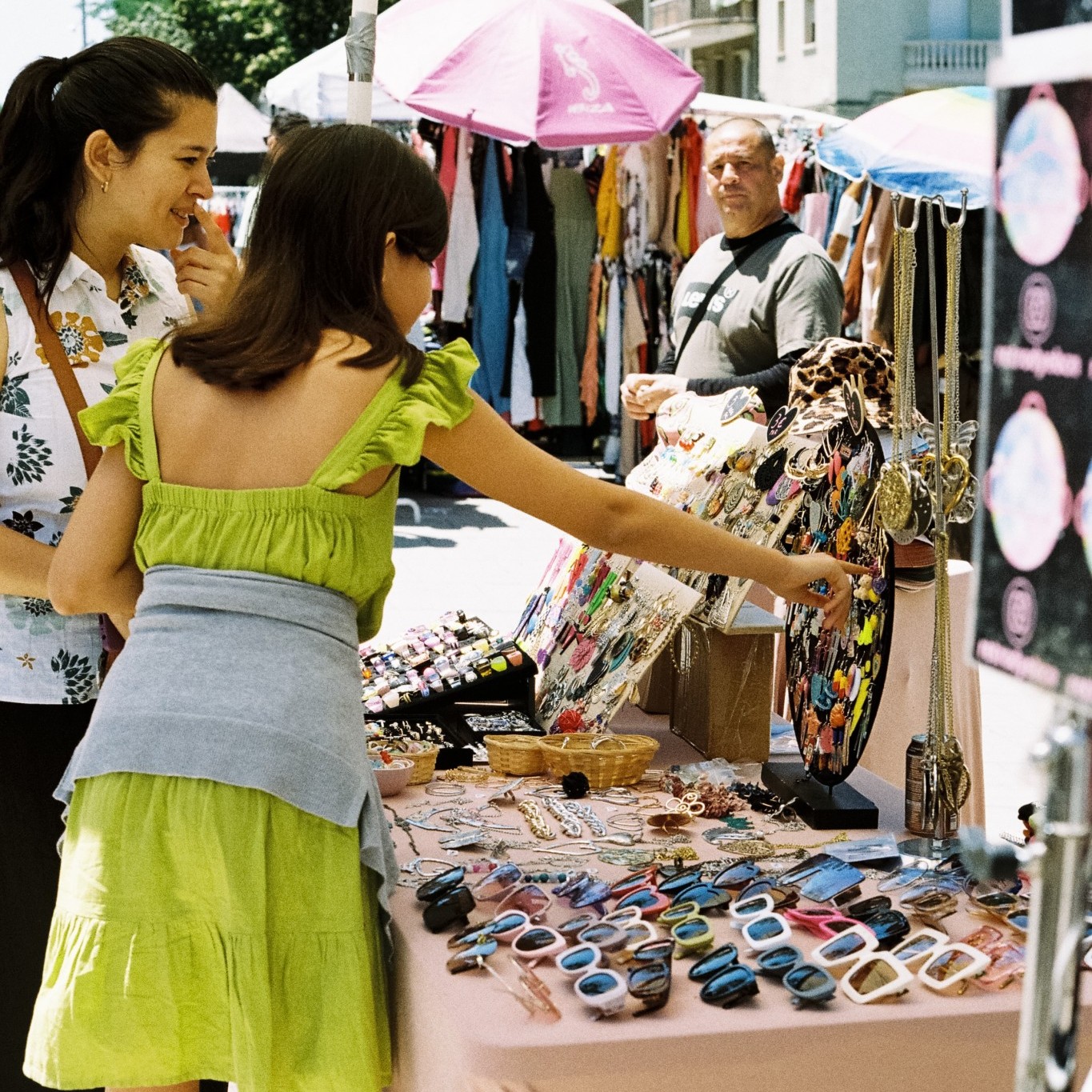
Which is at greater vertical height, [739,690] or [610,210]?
[610,210]

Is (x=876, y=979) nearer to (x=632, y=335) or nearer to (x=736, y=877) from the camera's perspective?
(x=736, y=877)

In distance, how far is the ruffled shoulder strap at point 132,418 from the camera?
1.62 meters

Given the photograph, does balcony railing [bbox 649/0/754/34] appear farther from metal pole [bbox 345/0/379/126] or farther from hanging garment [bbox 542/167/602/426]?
metal pole [bbox 345/0/379/126]

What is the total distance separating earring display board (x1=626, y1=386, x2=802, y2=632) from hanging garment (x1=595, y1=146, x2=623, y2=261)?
5631mm

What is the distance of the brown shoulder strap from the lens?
6.33 ft

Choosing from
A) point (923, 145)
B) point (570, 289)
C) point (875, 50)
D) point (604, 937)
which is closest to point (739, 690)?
point (604, 937)

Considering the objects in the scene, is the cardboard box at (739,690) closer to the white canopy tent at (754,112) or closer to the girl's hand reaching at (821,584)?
the girl's hand reaching at (821,584)

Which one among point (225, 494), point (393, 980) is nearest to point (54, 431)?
point (225, 494)

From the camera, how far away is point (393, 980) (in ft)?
5.50

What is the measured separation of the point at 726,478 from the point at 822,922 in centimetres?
90

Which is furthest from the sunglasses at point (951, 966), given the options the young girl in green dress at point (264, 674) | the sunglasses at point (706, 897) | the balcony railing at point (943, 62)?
the balcony railing at point (943, 62)

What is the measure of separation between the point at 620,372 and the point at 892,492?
6.66 m

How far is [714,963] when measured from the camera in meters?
1.53

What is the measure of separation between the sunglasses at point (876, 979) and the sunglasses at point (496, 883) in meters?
0.42
